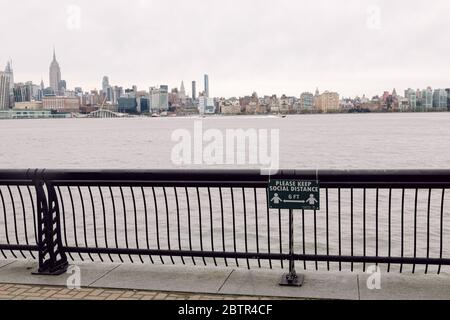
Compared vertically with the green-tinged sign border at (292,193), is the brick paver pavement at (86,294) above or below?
below

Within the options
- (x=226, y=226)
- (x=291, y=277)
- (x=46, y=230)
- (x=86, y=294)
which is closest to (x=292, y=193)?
(x=291, y=277)

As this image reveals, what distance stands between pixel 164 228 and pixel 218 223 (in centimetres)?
209

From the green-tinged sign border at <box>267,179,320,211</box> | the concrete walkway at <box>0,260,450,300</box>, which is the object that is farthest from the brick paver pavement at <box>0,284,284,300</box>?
the green-tinged sign border at <box>267,179,320,211</box>

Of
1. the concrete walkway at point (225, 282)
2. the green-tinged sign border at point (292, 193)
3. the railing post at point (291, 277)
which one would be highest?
the green-tinged sign border at point (292, 193)

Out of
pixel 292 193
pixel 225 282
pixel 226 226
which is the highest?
pixel 292 193

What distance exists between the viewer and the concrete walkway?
250 inches

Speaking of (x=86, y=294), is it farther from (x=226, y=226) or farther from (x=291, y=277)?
(x=226, y=226)

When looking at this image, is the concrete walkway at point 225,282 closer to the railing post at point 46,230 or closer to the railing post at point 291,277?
the railing post at point 291,277

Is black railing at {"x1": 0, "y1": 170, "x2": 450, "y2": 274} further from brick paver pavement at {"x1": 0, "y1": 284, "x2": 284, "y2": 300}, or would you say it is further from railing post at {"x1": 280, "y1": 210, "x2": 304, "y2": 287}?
brick paver pavement at {"x1": 0, "y1": 284, "x2": 284, "y2": 300}

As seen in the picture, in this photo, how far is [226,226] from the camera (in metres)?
18.5

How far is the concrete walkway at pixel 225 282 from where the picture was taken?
20.8ft

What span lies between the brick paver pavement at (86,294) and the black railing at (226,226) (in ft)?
2.37

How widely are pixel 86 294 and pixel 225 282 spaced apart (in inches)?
63.0

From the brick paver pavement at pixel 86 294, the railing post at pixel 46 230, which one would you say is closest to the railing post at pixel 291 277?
the brick paver pavement at pixel 86 294
